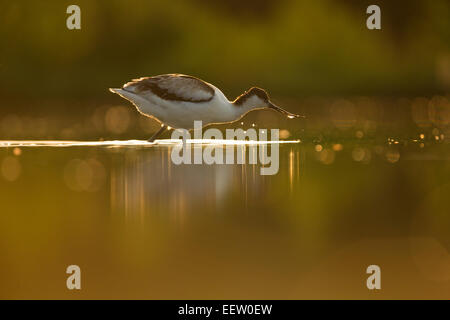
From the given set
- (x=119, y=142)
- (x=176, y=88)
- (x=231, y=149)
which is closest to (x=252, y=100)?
(x=231, y=149)

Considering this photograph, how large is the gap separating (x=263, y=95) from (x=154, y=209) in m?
6.27

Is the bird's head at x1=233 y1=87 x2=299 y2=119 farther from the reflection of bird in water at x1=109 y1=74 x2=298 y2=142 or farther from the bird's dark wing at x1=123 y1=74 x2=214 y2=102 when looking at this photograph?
the bird's dark wing at x1=123 y1=74 x2=214 y2=102

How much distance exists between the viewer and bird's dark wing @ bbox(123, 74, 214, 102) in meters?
11.9

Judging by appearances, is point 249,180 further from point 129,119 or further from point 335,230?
point 129,119

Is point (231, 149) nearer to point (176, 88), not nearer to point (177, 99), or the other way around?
point (177, 99)

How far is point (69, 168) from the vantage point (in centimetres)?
971

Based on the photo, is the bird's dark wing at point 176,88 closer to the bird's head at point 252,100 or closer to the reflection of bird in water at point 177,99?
the reflection of bird in water at point 177,99

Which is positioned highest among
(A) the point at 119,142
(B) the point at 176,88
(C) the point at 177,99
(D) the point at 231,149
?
(B) the point at 176,88

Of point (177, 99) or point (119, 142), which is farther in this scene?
point (119, 142)

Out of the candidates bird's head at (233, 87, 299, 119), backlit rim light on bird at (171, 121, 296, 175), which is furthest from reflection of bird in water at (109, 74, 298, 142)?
bird's head at (233, 87, 299, 119)

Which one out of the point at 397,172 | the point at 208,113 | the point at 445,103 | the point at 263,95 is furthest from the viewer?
the point at 445,103

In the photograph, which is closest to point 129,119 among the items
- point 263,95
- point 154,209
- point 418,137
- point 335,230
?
point 263,95

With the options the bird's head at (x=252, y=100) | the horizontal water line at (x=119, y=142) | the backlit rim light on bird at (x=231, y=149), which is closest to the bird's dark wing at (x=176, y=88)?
the backlit rim light on bird at (x=231, y=149)

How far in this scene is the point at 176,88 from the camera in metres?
11.9
